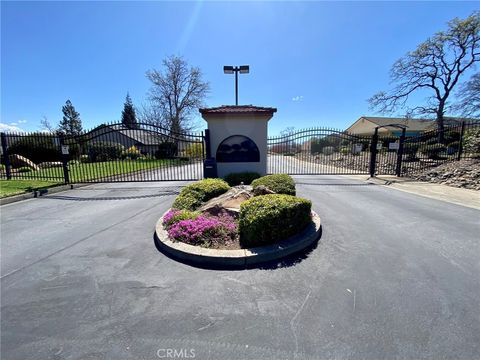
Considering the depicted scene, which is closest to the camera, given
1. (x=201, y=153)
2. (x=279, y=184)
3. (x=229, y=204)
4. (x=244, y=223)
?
(x=244, y=223)

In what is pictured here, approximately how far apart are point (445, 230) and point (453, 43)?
909 inches

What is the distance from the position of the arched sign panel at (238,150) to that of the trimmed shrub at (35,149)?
19.2 metres

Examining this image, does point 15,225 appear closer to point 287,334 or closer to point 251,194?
point 251,194

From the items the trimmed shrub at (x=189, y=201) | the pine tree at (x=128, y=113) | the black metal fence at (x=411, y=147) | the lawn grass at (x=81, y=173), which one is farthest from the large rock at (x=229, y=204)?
the pine tree at (x=128, y=113)

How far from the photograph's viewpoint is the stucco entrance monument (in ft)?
28.9

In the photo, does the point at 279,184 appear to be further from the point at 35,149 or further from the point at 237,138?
the point at 35,149

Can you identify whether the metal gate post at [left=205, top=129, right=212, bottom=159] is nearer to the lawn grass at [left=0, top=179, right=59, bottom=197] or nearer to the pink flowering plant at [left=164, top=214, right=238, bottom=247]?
the pink flowering plant at [left=164, top=214, right=238, bottom=247]

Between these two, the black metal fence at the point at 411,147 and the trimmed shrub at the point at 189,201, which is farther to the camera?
the black metal fence at the point at 411,147

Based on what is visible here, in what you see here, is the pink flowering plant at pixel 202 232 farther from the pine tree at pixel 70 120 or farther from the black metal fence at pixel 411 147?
the pine tree at pixel 70 120

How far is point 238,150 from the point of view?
922 cm

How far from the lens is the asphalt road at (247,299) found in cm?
204

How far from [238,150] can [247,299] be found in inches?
278

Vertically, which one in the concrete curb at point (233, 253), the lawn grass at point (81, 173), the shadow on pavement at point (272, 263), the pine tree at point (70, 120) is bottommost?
the shadow on pavement at point (272, 263)

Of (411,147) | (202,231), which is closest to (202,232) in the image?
(202,231)
